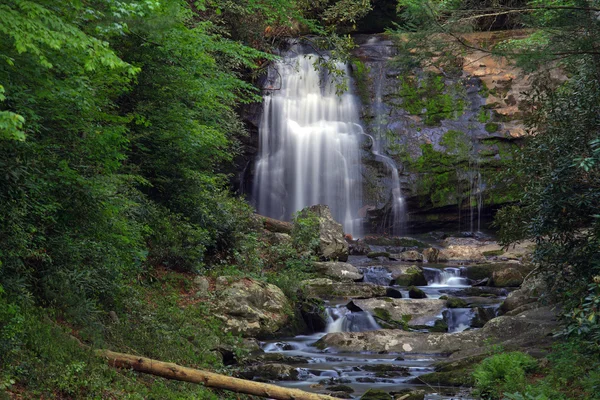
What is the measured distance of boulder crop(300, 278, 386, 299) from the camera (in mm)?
15633

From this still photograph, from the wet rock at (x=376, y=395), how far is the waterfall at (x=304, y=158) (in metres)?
17.4

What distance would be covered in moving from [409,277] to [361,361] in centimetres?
697

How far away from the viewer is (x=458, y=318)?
1416 centimetres

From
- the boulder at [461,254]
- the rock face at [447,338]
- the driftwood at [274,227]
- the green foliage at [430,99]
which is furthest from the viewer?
the green foliage at [430,99]

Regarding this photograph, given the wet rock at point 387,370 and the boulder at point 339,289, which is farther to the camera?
the boulder at point 339,289

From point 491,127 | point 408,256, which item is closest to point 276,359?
point 408,256

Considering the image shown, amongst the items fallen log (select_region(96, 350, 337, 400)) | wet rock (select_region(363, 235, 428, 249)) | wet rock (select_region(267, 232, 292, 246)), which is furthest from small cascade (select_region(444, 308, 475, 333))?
wet rock (select_region(363, 235, 428, 249))

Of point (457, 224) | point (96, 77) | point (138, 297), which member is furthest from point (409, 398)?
point (457, 224)

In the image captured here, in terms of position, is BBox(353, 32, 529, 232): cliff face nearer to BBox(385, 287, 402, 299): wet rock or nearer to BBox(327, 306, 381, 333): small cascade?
BBox(385, 287, 402, 299): wet rock

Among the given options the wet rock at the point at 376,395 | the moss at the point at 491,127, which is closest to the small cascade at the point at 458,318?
the wet rock at the point at 376,395

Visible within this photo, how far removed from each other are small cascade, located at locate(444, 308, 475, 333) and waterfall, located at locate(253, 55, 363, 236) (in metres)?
12.5

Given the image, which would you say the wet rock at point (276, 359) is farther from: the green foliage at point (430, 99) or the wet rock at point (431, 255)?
the green foliage at point (430, 99)

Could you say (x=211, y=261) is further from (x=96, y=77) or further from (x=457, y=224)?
(x=457, y=224)

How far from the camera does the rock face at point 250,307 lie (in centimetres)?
1204
